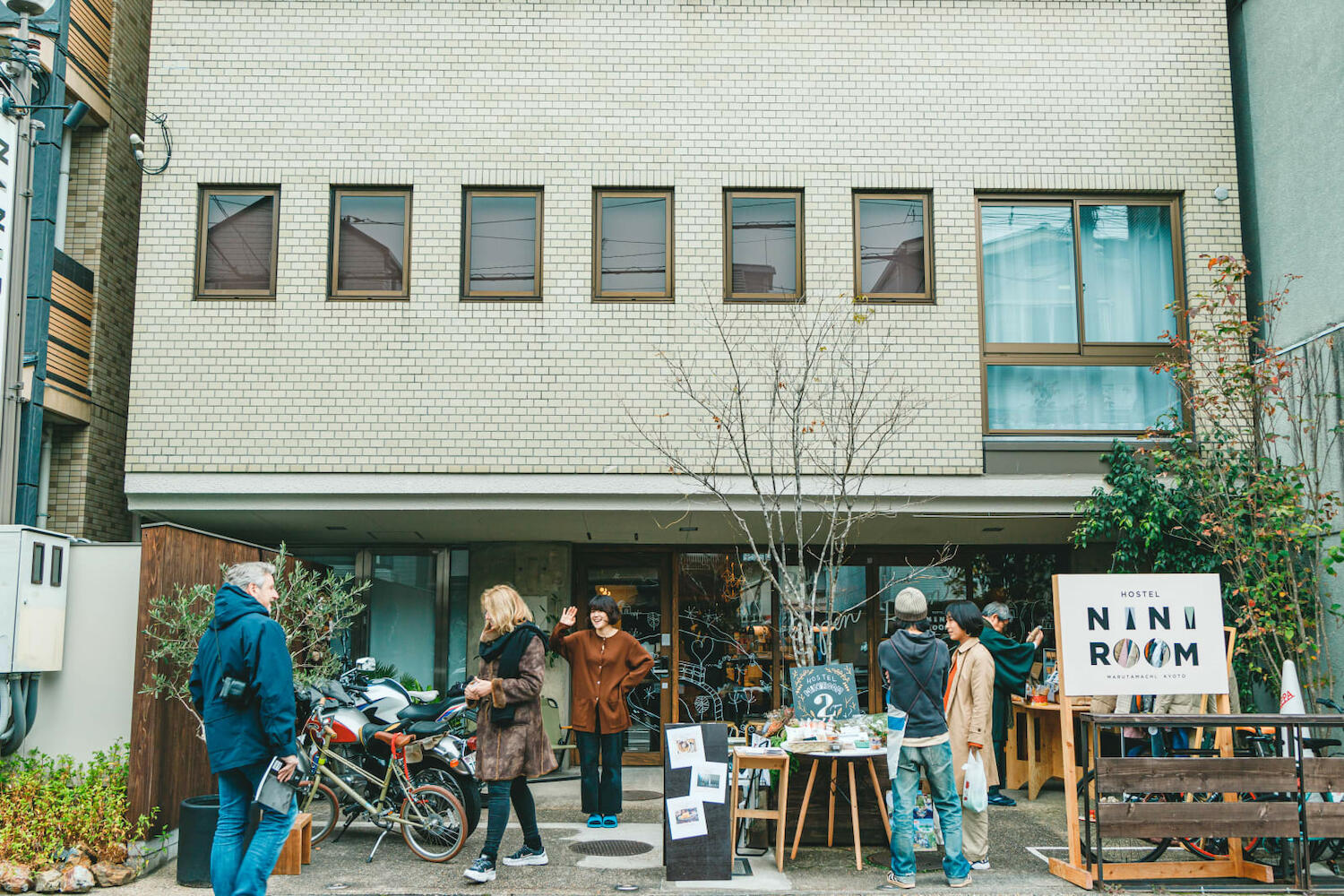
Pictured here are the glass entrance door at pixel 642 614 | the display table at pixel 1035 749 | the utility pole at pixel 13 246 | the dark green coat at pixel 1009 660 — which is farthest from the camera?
the glass entrance door at pixel 642 614

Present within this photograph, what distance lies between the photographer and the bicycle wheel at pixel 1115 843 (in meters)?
7.52

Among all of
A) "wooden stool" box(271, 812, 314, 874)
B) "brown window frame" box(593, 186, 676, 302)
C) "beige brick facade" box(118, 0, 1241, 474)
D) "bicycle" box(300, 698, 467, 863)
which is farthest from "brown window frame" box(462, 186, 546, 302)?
"wooden stool" box(271, 812, 314, 874)

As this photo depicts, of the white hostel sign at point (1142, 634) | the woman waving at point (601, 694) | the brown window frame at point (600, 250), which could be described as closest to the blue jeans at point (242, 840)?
the woman waving at point (601, 694)

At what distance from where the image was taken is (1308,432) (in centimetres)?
994

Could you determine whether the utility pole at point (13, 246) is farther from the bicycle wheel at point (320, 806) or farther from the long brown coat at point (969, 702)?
the long brown coat at point (969, 702)

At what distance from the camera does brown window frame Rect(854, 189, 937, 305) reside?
11047mm

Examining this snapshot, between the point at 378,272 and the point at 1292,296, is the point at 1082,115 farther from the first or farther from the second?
the point at 378,272

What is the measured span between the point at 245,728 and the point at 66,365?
21.5 ft

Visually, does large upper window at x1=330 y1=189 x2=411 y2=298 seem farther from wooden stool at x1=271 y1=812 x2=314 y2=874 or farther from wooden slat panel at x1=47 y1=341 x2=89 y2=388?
wooden stool at x1=271 y1=812 x2=314 y2=874

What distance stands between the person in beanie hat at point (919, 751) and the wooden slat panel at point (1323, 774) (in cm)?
225

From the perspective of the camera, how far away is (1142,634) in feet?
24.8

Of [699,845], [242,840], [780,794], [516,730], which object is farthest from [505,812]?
[780,794]

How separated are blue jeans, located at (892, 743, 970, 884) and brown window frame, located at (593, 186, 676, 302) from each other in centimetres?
522

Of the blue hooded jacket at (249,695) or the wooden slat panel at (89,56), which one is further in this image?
the wooden slat panel at (89,56)
